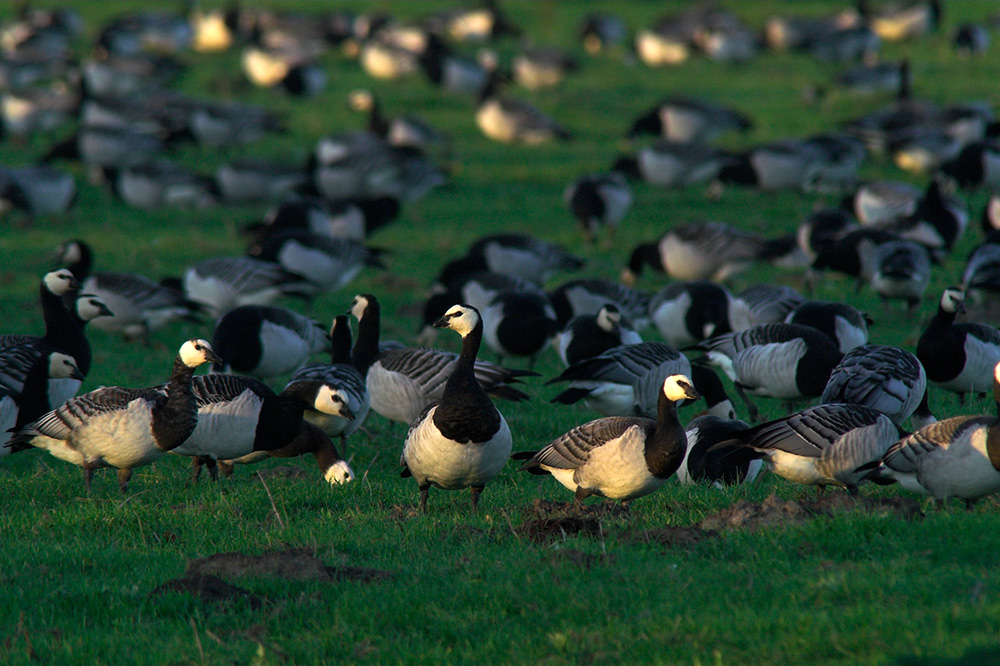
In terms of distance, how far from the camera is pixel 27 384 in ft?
35.5

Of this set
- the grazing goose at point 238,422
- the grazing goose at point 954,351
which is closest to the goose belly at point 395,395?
the grazing goose at point 238,422

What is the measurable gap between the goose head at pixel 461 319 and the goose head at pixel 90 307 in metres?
6.28

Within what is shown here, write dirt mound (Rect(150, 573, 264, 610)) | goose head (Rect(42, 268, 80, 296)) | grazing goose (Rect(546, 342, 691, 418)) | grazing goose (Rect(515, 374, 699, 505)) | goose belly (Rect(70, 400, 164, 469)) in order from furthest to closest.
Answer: goose head (Rect(42, 268, 80, 296))
grazing goose (Rect(546, 342, 691, 418))
goose belly (Rect(70, 400, 164, 469))
grazing goose (Rect(515, 374, 699, 505))
dirt mound (Rect(150, 573, 264, 610))

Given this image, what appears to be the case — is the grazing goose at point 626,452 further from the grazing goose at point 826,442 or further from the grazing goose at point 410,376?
the grazing goose at point 410,376

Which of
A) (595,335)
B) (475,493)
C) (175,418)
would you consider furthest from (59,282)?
(475,493)

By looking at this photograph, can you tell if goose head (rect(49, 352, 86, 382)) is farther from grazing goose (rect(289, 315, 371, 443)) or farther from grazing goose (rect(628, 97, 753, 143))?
grazing goose (rect(628, 97, 753, 143))

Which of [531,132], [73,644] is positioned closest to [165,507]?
[73,644]

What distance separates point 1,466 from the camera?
35.6 ft

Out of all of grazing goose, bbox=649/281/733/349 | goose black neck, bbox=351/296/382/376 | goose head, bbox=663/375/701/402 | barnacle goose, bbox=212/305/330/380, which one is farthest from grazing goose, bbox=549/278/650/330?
goose head, bbox=663/375/701/402

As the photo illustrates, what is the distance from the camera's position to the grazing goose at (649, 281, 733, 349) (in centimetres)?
1545

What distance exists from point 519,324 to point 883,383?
5828mm

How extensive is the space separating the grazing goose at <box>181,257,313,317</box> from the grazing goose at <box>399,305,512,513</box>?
28.5 feet

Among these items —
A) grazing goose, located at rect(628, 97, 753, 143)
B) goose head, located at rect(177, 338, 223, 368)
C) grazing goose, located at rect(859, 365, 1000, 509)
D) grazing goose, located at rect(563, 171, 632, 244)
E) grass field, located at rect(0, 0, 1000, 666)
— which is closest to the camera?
grass field, located at rect(0, 0, 1000, 666)

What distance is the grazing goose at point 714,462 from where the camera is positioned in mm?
9820
